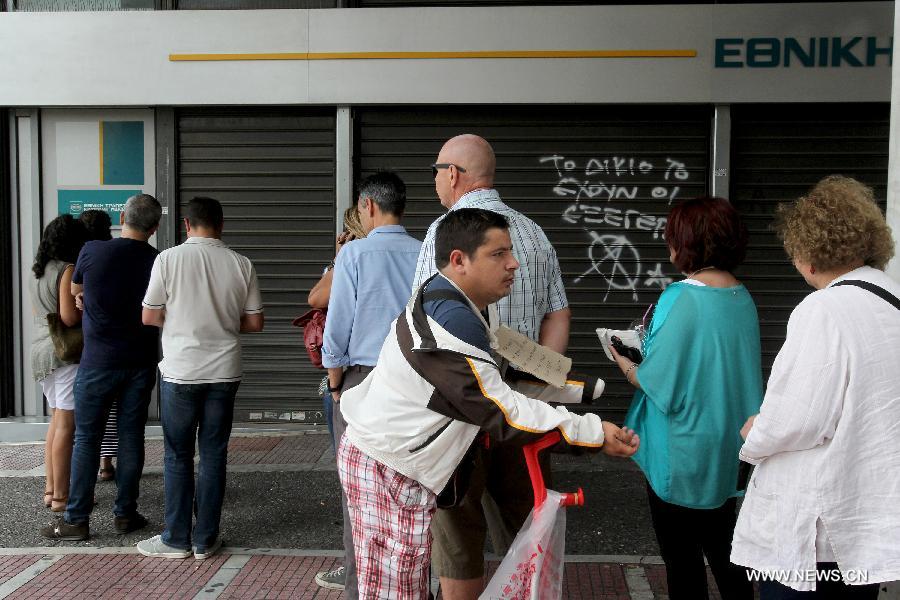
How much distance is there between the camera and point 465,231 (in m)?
2.81

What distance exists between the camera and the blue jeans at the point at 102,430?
17.3ft

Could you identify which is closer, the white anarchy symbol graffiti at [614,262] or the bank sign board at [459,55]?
the bank sign board at [459,55]

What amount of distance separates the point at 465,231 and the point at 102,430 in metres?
3.49

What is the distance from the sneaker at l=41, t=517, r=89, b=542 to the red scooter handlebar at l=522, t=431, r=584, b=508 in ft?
11.7

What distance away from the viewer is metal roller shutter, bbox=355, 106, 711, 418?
7566 millimetres

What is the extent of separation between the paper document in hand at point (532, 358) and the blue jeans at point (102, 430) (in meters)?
3.21

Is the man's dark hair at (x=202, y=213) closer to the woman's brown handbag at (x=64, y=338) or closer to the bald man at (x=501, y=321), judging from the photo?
the woman's brown handbag at (x=64, y=338)

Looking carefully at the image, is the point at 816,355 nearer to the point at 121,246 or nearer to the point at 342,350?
the point at 342,350

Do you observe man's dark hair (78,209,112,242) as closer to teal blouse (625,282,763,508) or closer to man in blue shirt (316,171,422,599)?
man in blue shirt (316,171,422,599)

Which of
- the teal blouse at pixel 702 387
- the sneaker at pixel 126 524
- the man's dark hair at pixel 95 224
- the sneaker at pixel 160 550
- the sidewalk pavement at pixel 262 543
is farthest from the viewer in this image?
the man's dark hair at pixel 95 224

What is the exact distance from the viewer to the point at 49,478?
5816 millimetres

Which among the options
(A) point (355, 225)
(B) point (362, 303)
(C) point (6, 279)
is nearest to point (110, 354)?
(A) point (355, 225)

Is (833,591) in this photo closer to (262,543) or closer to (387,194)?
(387,194)

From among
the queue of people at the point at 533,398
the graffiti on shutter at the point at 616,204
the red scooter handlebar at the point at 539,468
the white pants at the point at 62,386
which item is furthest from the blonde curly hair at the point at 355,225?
the graffiti on shutter at the point at 616,204
